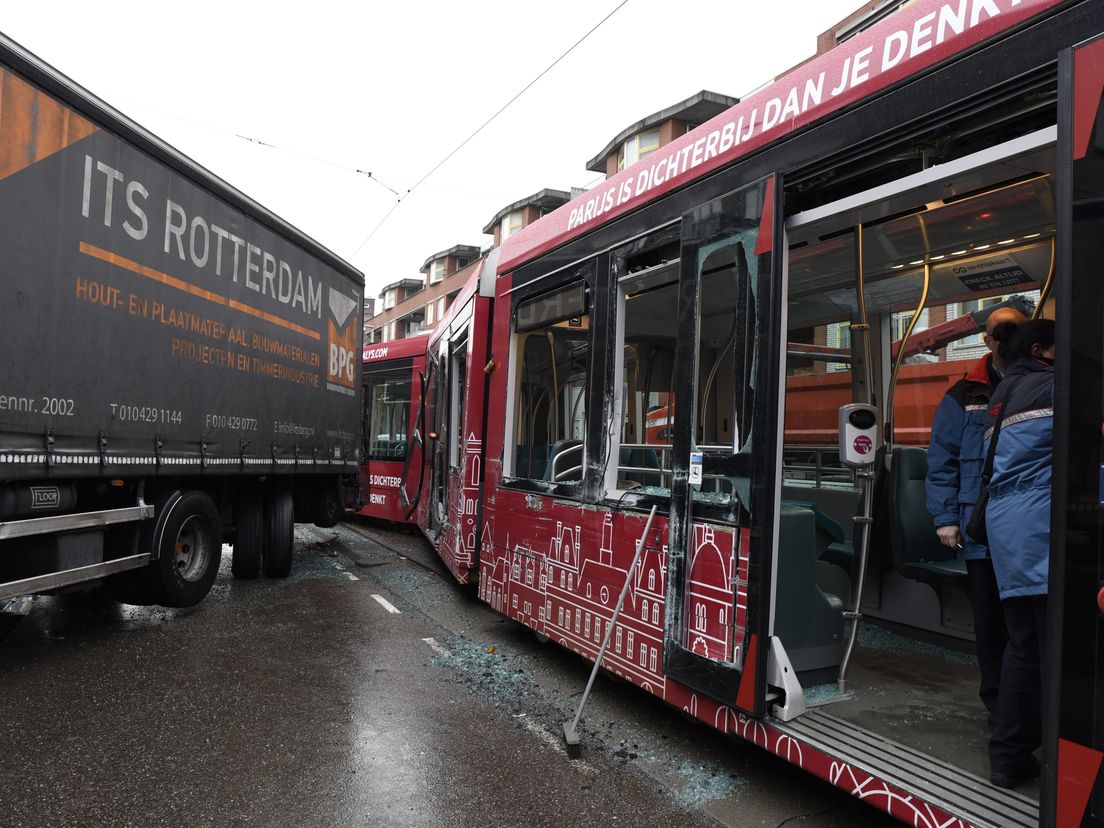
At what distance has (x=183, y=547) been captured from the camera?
20.8 ft

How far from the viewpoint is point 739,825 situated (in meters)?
→ 2.88

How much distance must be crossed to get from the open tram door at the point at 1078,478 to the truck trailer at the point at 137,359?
16.5ft

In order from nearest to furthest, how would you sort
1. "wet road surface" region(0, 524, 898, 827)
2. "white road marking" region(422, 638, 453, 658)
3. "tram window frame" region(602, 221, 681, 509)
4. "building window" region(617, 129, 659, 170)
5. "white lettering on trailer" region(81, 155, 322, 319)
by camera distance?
"wet road surface" region(0, 524, 898, 827) → "tram window frame" region(602, 221, 681, 509) → "white lettering on trailer" region(81, 155, 322, 319) → "white road marking" region(422, 638, 453, 658) → "building window" region(617, 129, 659, 170)

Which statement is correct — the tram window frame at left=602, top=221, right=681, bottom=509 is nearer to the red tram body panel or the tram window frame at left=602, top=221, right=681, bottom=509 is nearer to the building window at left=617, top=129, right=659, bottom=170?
the red tram body panel

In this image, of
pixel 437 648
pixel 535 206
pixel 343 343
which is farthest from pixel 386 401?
pixel 535 206

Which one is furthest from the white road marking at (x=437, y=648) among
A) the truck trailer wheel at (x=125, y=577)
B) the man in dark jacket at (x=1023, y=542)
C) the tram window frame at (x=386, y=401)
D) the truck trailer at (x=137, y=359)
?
the tram window frame at (x=386, y=401)

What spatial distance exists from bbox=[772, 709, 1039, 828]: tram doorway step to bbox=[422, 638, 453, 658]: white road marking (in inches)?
116

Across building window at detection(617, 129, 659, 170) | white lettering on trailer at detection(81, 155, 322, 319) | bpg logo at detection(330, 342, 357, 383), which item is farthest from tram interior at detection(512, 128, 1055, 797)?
building window at detection(617, 129, 659, 170)

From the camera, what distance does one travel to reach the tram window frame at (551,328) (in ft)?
13.8

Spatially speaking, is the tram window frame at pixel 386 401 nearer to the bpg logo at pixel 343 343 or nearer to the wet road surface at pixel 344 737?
the bpg logo at pixel 343 343

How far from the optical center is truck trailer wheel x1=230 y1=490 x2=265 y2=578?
25.1 feet

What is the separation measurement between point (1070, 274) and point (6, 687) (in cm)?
552

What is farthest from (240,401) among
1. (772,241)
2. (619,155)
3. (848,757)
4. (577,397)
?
(619,155)

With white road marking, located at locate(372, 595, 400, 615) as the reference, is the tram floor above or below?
above
